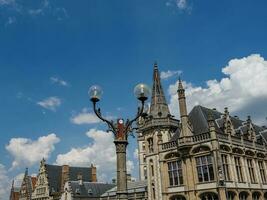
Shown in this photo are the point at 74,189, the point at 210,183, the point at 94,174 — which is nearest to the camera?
the point at 210,183

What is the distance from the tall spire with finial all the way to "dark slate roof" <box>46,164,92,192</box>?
25.6 metres

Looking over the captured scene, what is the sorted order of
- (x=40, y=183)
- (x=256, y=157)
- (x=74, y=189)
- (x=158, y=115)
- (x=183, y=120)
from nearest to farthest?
1. (x=183, y=120)
2. (x=256, y=157)
3. (x=158, y=115)
4. (x=74, y=189)
5. (x=40, y=183)

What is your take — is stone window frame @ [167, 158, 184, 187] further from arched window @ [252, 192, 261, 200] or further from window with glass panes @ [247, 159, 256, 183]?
arched window @ [252, 192, 261, 200]

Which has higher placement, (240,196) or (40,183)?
(40,183)

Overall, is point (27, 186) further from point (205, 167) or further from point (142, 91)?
point (142, 91)

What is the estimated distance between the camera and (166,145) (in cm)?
3750

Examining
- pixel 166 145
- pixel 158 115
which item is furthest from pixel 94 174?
pixel 166 145

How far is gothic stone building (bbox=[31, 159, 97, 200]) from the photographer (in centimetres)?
5822

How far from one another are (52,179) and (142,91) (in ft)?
173

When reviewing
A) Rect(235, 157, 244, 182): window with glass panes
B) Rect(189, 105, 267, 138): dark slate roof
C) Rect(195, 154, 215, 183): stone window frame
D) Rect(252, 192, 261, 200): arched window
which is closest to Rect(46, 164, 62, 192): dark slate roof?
Rect(189, 105, 267, 138): dark slate roof

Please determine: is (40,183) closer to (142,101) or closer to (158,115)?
(158,115)

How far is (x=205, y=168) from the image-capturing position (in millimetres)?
33531

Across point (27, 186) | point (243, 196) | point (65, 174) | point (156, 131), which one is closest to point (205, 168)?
point (243, 196)

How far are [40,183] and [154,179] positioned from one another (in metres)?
30.4
